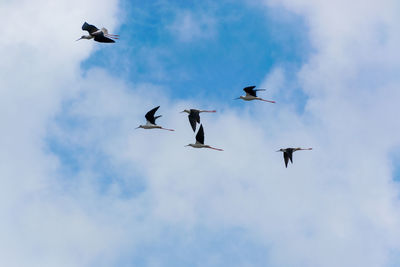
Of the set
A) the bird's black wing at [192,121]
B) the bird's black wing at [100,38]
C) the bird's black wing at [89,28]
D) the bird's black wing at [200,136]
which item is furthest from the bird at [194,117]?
the bird's black wing at [89,28]

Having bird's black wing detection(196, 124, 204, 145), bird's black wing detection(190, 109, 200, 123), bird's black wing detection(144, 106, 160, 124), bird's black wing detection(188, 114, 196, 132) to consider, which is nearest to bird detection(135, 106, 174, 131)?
bird's black wing detection(144, 106, 160, 124)

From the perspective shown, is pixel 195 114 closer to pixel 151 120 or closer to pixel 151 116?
pixel 151 116

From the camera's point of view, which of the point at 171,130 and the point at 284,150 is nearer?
the point at 171,130

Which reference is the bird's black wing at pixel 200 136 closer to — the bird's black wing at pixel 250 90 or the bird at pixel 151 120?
the bird at pixel 151 120

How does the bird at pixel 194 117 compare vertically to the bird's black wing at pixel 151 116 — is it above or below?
below

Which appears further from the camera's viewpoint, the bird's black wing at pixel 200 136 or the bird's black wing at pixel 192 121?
the bird's black wing at pixel 200 136

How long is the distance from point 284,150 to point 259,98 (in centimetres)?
514

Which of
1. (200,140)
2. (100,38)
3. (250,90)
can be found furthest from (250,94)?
(100,38)

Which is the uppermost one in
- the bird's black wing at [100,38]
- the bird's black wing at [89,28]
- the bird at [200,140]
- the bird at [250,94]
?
the bird's black wing at [89,28]

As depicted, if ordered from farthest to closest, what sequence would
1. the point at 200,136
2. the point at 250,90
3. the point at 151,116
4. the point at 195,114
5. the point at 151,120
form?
the point at 250,90, the point at 151,120, the point at 151,116, the point at 200,136, the point at 195,114

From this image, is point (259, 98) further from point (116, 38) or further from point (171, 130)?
point (116, 38)

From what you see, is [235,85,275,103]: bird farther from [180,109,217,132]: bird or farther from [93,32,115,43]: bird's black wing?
[93,32,115,43]: bird's black wing

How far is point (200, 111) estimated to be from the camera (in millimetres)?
61969

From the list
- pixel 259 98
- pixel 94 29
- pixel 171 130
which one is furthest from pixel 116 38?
pixel 259 98
